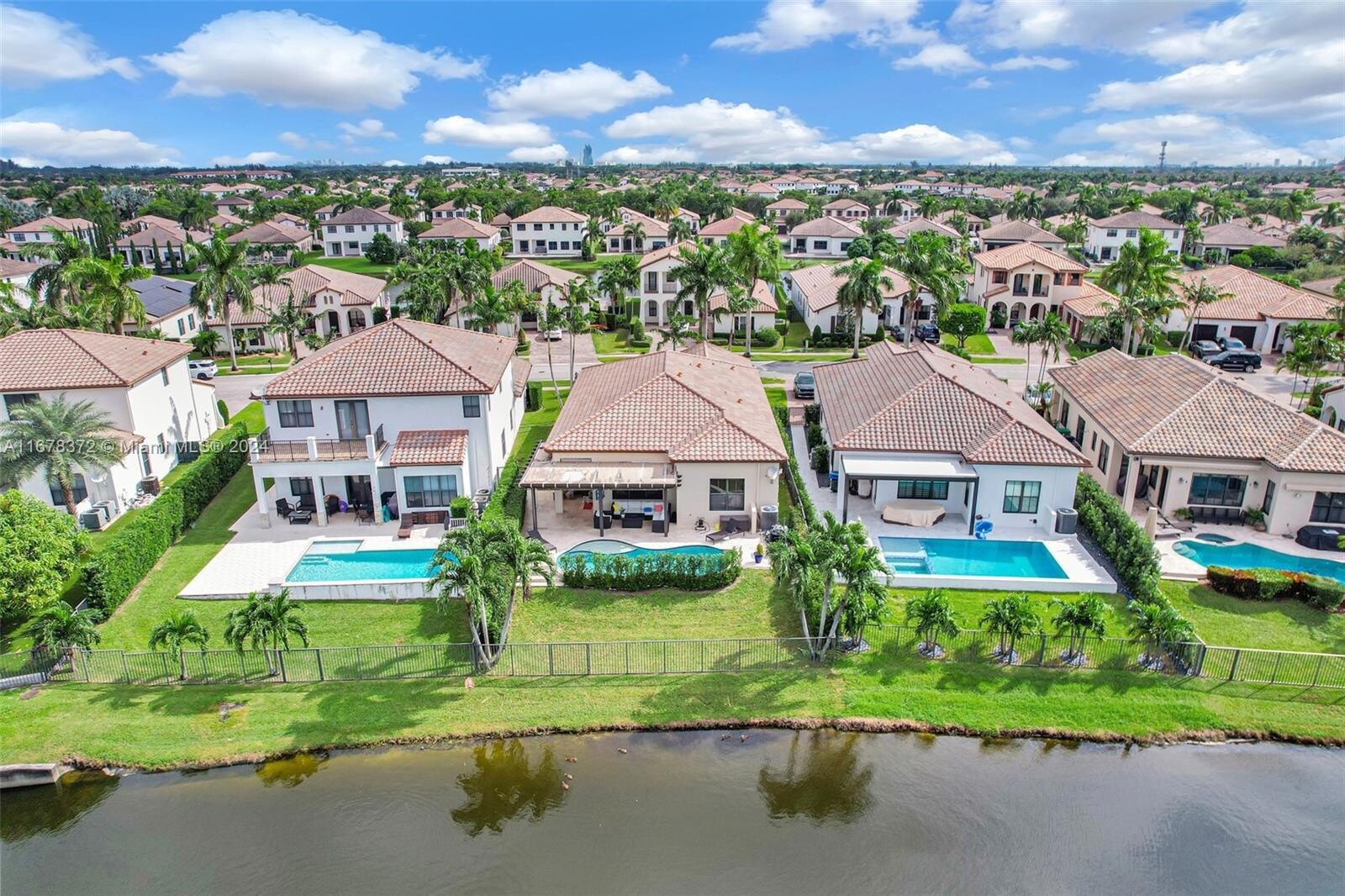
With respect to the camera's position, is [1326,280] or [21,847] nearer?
[21,847]

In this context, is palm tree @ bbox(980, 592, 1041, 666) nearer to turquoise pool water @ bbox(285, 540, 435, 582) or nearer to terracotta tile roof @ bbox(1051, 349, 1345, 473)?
terracotta tile roof @ bbox(1051, 349, 1345, 473)

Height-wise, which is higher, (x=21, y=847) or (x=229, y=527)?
(x=229, y=527)

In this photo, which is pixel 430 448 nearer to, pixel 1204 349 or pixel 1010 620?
pixel 1010 620

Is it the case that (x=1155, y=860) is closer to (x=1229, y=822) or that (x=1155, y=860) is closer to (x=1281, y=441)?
(x=1229, y=822)

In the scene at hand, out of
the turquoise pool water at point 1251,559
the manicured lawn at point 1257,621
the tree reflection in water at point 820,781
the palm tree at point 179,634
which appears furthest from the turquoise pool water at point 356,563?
the turquoise pool water at point 1251,559

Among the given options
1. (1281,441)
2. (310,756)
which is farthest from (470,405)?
(1281,441)

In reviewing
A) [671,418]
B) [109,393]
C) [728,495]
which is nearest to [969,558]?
[728,495]

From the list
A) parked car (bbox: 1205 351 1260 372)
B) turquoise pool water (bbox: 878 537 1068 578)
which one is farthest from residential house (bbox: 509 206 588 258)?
turquoise pool water (bbox: 878 537 1068 578)
